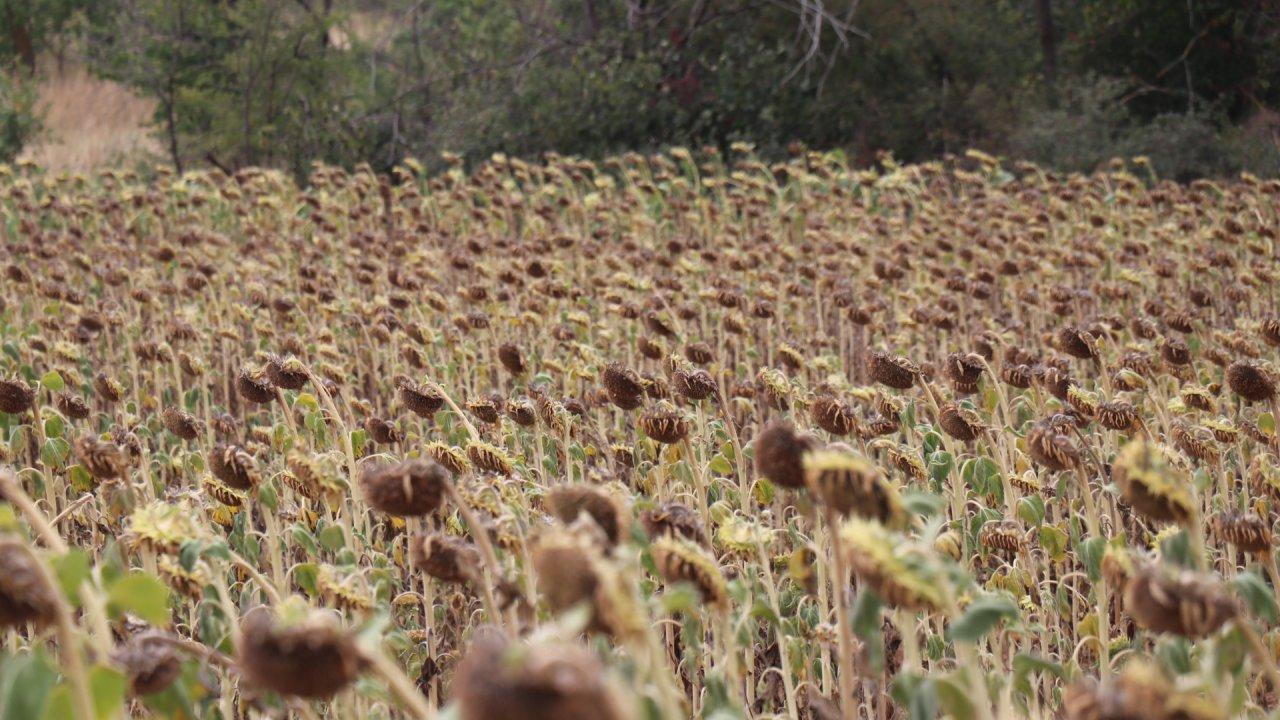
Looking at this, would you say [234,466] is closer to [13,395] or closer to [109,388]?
[13,395]

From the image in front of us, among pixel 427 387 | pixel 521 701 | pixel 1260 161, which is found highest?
pixel 521 701

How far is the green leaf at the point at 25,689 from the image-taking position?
1.07m

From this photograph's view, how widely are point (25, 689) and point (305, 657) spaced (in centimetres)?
22

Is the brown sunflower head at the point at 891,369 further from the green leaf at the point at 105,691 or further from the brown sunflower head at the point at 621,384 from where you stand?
the green leaf at the point at 105,691

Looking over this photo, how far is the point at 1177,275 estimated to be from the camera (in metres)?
6.35

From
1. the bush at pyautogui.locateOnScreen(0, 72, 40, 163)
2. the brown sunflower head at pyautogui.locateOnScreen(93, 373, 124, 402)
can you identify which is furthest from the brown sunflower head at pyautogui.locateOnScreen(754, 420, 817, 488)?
the bush at pyautogui.locateOnScreen(0, 72, 40, 163)

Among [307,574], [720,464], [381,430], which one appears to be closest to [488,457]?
[307,574]

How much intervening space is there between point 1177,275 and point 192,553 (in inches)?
223

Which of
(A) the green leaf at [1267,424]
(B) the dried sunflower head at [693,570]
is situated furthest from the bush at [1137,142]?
(B) the dried sunflower head at [693,570]

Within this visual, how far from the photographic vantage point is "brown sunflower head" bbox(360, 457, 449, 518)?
1548 mm

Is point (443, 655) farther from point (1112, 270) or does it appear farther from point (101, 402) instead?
point (1112, 270)

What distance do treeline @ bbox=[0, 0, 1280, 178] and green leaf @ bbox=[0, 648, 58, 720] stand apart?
10981mm

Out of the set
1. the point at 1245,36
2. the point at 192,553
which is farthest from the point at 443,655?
the point at 1245,36

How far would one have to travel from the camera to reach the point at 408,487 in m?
1.54
